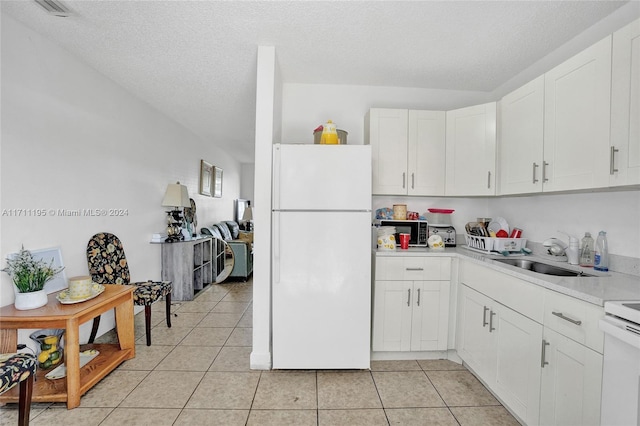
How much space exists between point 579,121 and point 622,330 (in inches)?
47.6

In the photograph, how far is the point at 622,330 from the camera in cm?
112

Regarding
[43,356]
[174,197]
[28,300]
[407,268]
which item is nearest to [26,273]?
[28,300]

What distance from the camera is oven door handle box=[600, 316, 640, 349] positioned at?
1.06 meters

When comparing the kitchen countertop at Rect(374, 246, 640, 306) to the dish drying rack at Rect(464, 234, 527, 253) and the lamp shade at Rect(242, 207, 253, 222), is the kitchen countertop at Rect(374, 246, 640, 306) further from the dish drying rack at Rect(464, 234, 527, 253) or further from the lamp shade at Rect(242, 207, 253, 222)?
the lamp shade at Rect(242, 207, 253, 222)

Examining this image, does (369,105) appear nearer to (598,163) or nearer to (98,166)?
(598,163)

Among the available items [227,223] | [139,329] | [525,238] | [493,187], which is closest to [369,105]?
[493,187]

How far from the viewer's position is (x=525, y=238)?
2508 mm

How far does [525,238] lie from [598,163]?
1070 mm

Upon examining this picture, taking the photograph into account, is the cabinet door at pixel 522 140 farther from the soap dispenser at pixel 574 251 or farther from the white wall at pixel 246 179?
the white wall at pixel 246 179

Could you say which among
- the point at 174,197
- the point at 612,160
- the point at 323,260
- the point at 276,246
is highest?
the point at 612,160

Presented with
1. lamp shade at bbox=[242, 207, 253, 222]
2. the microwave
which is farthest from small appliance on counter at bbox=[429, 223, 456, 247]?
lamp shade at bbox=[242, 207, 253, 222]

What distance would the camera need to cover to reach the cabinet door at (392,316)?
7.80ft

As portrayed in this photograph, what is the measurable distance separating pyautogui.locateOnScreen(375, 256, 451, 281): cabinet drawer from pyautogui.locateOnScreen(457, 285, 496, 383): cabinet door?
27 cm

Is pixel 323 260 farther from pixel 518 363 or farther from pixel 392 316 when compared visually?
pixel 518 363
